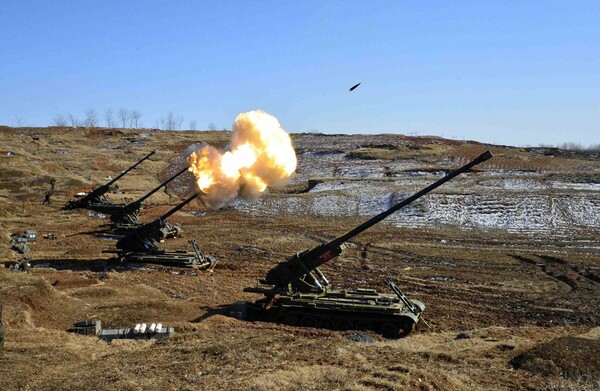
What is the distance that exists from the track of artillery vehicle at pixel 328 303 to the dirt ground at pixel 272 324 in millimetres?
640

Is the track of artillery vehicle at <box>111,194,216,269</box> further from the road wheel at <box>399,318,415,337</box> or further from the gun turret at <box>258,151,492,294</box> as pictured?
the road wheel at <box>399,318,415,337</box>

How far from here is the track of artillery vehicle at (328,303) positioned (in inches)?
755

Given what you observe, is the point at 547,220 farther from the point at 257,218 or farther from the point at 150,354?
the point at 150,354

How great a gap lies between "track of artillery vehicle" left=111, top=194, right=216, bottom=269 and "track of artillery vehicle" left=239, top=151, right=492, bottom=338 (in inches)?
315

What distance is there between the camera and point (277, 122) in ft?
84.9

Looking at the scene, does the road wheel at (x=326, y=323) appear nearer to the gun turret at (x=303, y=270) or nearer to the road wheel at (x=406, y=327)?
the gun turret at (x=303, y=270)

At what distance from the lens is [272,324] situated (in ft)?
65.4

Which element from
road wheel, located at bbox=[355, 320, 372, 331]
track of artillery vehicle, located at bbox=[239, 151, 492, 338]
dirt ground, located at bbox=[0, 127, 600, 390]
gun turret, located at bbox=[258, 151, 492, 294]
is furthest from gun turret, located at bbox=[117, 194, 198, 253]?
road wheel, located at bbox=[355, 320, 372, 331]

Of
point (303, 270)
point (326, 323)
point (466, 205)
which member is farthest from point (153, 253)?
point (466, 205)

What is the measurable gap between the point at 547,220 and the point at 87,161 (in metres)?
54.3

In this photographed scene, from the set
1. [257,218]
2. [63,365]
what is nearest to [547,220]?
[257,218]

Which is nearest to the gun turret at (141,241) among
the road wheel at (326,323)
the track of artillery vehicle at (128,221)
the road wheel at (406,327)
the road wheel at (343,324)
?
the track of artillery vehicle at (128,221)

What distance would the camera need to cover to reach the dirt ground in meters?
13.0

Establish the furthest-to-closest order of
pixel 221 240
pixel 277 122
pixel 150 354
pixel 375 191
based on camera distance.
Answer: pixel 375 191 < pixel 221 240 < pixel 277 122 < pixel 150 354
